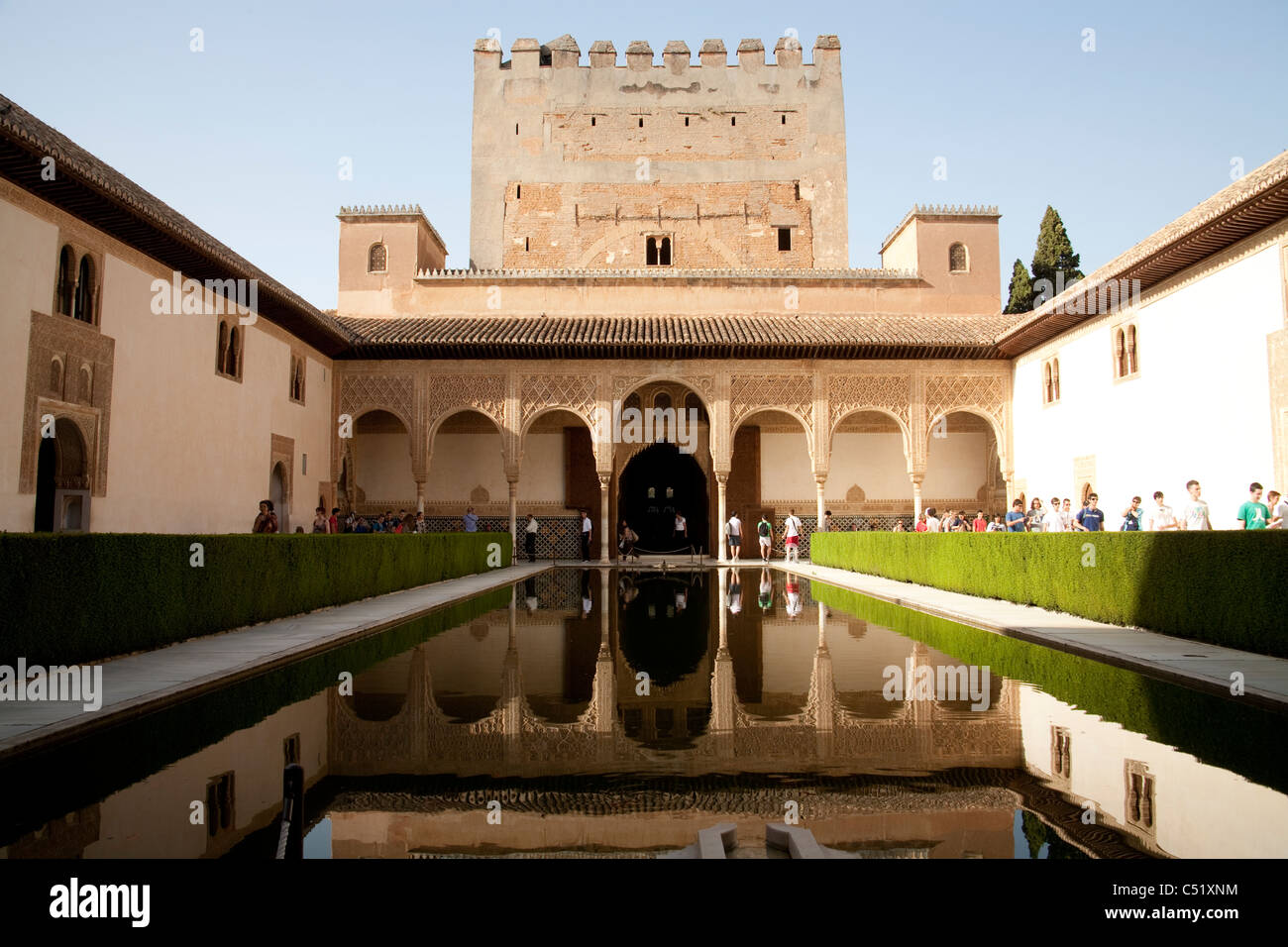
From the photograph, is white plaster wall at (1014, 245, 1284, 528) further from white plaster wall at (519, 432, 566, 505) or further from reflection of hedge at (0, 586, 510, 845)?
white plaster wall at (519, 432, 566, 505)

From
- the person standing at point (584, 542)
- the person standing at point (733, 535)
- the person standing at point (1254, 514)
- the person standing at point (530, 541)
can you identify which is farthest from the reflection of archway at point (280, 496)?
the person standing at point (1254, 514)

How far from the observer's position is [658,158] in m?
27.9

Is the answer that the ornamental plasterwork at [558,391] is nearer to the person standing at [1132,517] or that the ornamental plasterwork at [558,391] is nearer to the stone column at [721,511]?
the stone column at [721,511]

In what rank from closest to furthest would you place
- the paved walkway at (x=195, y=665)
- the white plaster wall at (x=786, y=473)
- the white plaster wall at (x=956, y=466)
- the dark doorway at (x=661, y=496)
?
the paved walkway at (x=195, y=665) < the white plaster wall at (x=956, y=466) < the white plaster wall at (x=786, y=473) < the dark doorway at (x=661, y=496)

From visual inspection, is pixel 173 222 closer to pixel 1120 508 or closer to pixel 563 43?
pixel 1120 508

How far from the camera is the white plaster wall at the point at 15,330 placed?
9.02 metres

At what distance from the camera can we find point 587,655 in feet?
22.5

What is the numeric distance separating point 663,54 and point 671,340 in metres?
13.8

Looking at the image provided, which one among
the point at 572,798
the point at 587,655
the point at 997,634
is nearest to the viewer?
the point at 572,798

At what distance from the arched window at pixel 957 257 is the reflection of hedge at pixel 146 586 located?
712 inches

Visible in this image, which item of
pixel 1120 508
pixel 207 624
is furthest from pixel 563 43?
pixel 207 624

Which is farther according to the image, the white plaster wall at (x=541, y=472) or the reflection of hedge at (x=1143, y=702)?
the white plaster wall at (x=541, y=472)

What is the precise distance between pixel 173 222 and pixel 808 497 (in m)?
15.5

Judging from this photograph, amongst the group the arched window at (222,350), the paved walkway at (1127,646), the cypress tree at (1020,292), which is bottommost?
the paved walkway at (1127,646)
